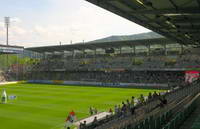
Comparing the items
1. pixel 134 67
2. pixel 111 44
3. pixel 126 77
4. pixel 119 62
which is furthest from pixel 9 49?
pixel 134 67

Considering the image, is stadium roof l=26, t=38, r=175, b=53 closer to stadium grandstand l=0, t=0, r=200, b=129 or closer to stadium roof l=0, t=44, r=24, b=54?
stadium grandstand l=0, t=0, r=200, b=129

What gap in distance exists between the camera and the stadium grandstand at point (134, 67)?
41.6 ft

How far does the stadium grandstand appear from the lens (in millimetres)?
12667

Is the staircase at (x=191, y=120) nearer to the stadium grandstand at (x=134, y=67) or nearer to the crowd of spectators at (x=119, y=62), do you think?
the stadium grandstand at (x=134, y=67)

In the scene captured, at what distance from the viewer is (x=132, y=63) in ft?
205

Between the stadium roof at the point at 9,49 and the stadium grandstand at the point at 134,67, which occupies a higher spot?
the stadium roof at the point at 9,49

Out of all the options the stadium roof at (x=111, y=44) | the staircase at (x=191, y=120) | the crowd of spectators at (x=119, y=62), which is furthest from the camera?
the crowd of spectators at (x=119, y=62)

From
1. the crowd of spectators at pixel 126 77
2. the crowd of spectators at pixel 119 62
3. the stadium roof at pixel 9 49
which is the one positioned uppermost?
the stadium roof at pixel 9 49

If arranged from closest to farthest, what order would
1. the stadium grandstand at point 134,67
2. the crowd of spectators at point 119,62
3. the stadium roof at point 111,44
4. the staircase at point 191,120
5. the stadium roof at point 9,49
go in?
the staircase at point 191,120 → the stadium grandstand at point 134,67 → the stadium roof at point 111,44 → the stadium roof at point 9,49 → the crowd of spectators at point 119,62

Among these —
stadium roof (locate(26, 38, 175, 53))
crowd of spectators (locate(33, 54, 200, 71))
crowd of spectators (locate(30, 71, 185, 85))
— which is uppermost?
stadium roof (locate(26, 38, 175, 53))

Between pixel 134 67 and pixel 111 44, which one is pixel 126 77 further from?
pixel 111 44

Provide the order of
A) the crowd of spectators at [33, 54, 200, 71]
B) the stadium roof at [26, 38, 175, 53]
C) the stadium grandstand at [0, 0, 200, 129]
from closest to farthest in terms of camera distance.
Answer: the stadium grandstand at [0, 0, 200, 129]
the stadium roof at [26, 38, 175, 53]
the crowd of spectators at [33, 54, 200, 71]

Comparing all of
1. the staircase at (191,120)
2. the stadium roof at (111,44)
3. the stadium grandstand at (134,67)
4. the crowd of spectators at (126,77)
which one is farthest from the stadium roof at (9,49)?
the staircase at (191,120)

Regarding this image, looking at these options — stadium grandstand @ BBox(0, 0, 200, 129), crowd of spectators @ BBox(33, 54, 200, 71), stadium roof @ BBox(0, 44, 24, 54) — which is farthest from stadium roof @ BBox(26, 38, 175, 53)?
stadium roof @ BBox(0, 44, 24, 54)
